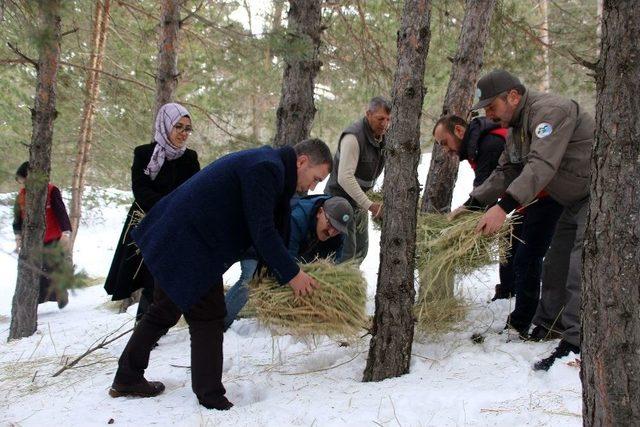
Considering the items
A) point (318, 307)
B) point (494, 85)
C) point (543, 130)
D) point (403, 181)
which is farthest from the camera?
point (494, 85)

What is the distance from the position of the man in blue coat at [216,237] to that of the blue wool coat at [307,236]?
66 cm

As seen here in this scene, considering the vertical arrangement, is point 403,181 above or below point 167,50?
below

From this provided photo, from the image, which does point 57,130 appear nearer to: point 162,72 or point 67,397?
point 162,72

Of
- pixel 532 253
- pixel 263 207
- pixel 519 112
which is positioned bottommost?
pixel 532 253

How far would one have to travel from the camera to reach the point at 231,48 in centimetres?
612

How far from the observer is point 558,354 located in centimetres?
322

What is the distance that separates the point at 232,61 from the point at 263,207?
15.7 ft

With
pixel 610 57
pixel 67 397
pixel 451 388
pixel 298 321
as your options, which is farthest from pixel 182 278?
pixel 610 57

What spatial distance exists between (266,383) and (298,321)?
0.50m

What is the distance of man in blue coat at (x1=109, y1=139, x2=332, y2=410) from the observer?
2992 millimetres

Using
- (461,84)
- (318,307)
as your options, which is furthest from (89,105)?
(318,307)

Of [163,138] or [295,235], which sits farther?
[163,138]

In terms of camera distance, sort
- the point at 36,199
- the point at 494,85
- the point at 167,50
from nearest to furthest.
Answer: the point at 494,85 → the point at 36,199 → the point at 167,50

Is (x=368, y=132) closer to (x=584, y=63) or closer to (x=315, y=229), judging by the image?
(x=315, y=229)
